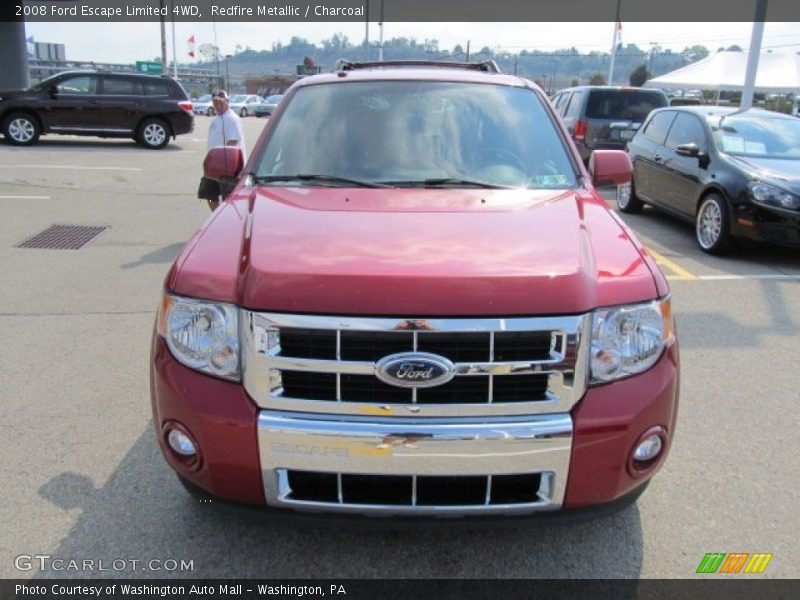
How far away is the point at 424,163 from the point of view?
3.44 metres

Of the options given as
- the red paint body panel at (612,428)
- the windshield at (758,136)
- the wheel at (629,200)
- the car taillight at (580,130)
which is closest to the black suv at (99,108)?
the car taillight at (580,130)

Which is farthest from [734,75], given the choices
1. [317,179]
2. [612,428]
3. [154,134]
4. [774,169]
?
[612,428]

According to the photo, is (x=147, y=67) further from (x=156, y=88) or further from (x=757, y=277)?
(x=757, y=277)

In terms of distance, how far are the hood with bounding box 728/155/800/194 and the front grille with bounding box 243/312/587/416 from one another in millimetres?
6011

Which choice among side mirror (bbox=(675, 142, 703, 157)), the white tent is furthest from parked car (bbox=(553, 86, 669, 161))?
the white tent

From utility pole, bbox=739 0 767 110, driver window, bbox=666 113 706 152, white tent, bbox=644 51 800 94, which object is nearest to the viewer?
driver window, bbox=666 113 706 152

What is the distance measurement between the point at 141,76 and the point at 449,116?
1618 cm

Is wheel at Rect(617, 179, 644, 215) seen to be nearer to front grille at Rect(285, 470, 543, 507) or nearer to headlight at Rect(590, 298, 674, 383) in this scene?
headlight at Rect(590, 298, 674, 383)

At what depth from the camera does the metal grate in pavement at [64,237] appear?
7625 millimetres

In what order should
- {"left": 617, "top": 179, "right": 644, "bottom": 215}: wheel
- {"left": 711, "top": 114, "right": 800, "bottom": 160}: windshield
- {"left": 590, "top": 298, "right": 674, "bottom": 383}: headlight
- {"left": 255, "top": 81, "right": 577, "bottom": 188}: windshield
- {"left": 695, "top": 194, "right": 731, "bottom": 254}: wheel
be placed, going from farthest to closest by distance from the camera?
{"left": 617, "top": 179, "right": 644, "bottom": 215}: wheel, {"left": 711, "top": 114, "right": 800, "bottom": 160}: windshield, {"left": 695, "top": 194, "right": 731, "bottom": 254}: wheel, {"left": 255, "top": 81, "right": 577, "bottom": 188}: windshield, {"left": 590, "top": 298, "right": 674, "bottom": 383}: headlight

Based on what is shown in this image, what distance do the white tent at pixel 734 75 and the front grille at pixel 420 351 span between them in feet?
109

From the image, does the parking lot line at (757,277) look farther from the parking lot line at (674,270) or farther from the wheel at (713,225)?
the wheel at (713,225)

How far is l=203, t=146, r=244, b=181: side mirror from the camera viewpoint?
389 cm

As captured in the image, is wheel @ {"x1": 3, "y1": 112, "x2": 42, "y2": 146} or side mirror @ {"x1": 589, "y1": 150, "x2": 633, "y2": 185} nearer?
side mirror @ {"x1": 589, "y1": 150, "x2": 633, "y2": 185}
